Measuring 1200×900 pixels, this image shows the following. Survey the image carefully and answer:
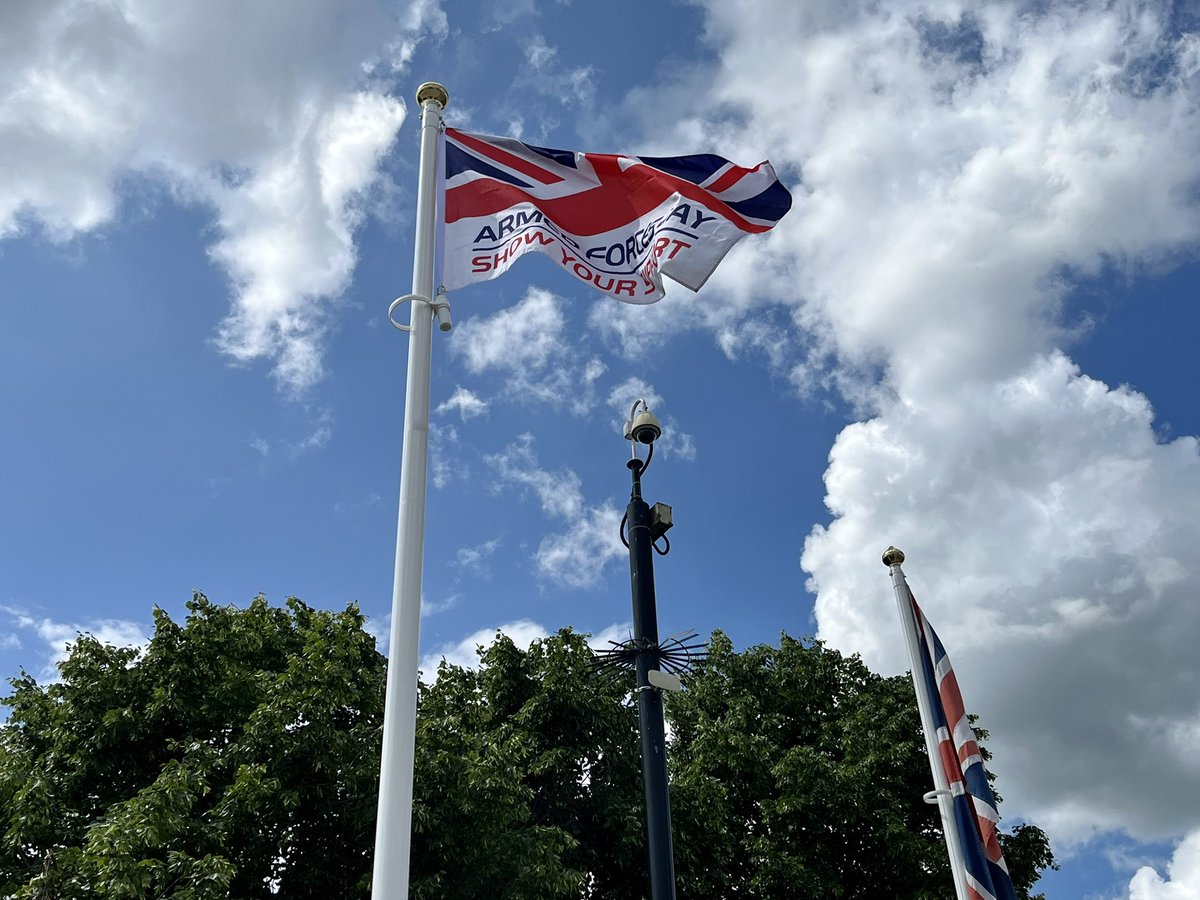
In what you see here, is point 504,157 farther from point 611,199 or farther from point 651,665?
point 651,665

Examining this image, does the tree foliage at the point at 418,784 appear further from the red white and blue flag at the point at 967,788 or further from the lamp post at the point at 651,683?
the lamp post at the point at 651,683

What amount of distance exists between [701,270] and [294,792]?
11.0 meters

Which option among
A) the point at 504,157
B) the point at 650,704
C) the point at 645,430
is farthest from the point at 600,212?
the point at 650,704

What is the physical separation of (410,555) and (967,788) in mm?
9217

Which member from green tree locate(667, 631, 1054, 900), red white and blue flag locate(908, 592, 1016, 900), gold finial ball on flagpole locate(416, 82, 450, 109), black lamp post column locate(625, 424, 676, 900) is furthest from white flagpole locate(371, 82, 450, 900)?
green tree locate(667, 631, 1054, 900)

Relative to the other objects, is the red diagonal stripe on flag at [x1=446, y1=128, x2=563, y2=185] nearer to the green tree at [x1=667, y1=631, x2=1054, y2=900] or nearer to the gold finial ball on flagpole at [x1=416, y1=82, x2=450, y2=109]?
the gold finial ball on flagpole at [x1=416, y1=82, x2=450, y2=109]

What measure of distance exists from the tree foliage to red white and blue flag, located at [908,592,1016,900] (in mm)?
6980

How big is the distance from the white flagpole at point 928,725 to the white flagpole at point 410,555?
29.4 ft

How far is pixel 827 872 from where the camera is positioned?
78.3ft

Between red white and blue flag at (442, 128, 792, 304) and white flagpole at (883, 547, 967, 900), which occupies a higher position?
red white and blue flag at (442, 128, 792, 304)

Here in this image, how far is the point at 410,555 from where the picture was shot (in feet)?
22.1

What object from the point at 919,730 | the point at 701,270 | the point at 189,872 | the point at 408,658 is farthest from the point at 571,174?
the point at 919,730

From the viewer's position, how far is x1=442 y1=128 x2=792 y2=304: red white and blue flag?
28.9ft

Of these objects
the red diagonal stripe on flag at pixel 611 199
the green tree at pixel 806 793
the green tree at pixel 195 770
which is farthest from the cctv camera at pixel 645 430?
the green tree at pixel 806 793
